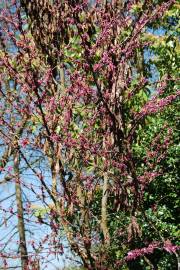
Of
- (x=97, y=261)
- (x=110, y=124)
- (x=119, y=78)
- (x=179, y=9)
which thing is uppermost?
(x=179, y=9)

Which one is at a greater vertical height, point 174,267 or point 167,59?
point 167,59

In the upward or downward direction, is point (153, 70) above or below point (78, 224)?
above

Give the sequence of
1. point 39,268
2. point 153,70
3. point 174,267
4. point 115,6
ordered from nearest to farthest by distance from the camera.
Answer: point 115,6
point 39,268
point 174,267
point 153,70

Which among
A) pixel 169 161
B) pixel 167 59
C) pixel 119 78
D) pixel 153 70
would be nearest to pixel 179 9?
pixel 167 59

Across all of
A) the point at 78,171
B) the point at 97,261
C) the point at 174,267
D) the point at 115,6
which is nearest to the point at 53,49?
the point at 115,6

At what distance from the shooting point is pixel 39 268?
343 cm

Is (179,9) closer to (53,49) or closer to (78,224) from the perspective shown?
(53,49)

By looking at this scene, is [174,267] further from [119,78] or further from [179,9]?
[119,78]

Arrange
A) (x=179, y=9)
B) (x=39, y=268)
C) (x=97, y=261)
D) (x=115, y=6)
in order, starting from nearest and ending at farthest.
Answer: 1. (x=115, y=6)
2. (x=97, y=261)
3. (x=39, y=268)
4. (x=179, y=9)

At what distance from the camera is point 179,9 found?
338 inches

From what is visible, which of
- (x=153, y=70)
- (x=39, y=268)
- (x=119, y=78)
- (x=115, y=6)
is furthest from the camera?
(x=153, y=70)

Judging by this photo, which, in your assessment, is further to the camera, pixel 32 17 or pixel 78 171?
pixel 78 171

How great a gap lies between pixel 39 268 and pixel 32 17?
202 cm

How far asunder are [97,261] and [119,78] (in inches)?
55.1
